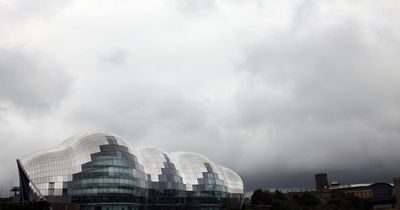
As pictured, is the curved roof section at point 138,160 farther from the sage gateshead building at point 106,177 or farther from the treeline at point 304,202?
the treeline at point 304,202

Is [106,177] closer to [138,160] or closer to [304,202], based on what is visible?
[138,160]

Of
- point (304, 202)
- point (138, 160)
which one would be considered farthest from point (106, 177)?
point (304, 202)

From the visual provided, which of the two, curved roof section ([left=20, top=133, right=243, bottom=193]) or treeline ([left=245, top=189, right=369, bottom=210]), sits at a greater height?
curved roof section ([left=20, top=133, right=243, bottom=193])

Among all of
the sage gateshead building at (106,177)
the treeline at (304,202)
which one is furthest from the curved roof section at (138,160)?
the treeline at (304,202)

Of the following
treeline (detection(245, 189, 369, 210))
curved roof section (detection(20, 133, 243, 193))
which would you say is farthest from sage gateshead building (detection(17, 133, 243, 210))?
treeline (detection(245, 189, 369, 210))

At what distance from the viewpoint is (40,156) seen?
104m

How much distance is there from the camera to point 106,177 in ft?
343

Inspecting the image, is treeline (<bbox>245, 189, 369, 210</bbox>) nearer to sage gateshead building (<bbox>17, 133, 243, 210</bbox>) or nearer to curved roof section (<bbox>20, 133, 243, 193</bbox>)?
curved roof section (<bbox>20, 133, 243, 193</bbox>)

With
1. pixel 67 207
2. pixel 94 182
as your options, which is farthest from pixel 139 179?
pixel 67 207

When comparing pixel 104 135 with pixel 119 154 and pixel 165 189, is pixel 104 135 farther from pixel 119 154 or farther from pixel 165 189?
pixel 165 189

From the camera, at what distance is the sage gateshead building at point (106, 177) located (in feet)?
332

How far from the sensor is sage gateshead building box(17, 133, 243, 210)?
3986 inches

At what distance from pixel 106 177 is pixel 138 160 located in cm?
1211

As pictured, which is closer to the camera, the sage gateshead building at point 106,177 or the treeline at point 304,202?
the sage gateshead building at point 106,177
